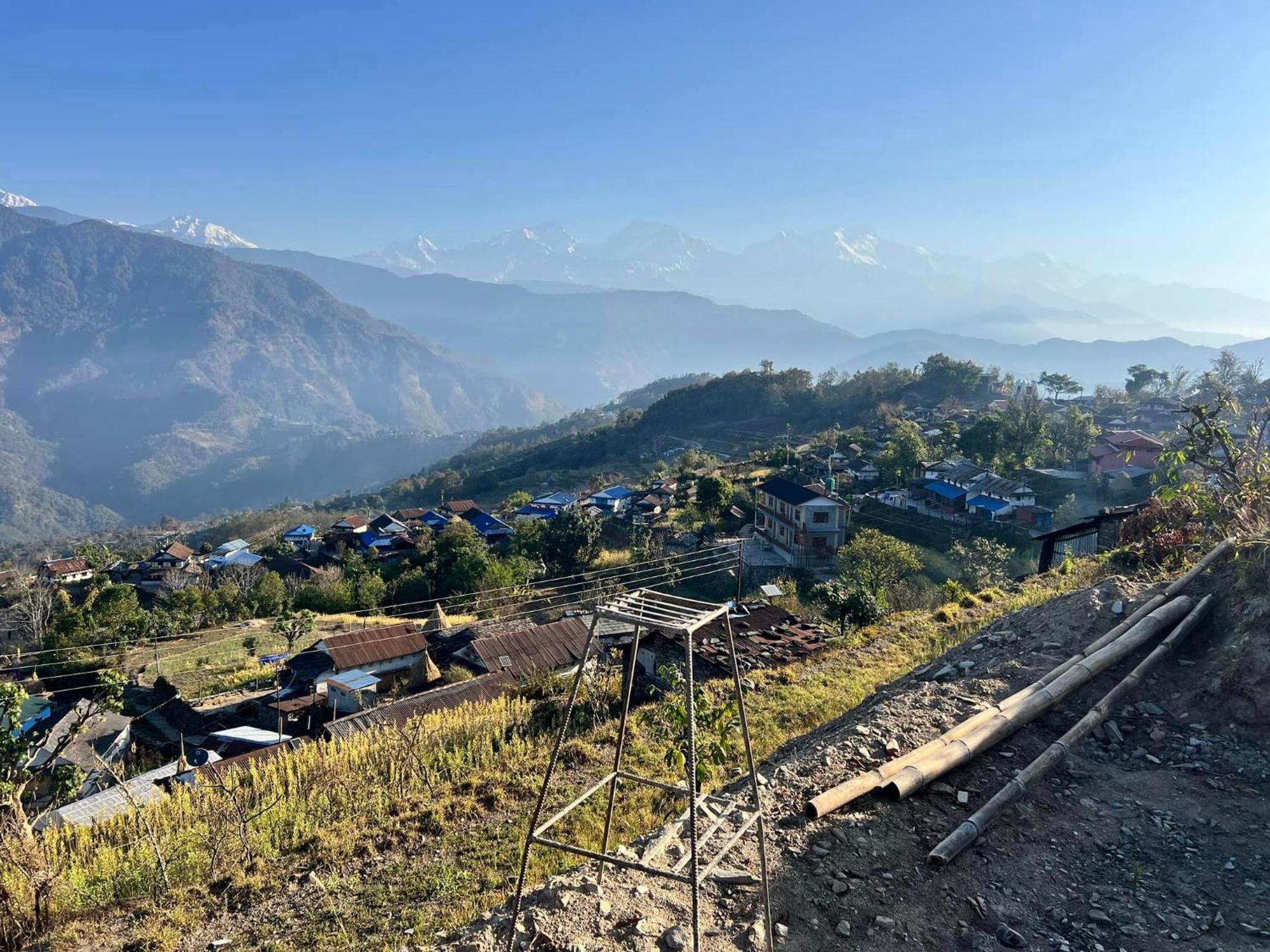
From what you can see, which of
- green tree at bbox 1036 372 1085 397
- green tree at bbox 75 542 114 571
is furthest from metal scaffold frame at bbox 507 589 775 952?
green tree at bbox 1036 372 1085 397

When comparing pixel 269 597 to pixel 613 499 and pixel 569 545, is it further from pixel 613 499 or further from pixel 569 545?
pixel 613 499

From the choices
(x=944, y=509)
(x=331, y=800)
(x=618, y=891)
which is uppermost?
(x=618, y=891)

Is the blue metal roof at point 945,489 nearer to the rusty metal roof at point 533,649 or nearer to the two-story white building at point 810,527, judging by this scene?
the two-story white building at point 810,527

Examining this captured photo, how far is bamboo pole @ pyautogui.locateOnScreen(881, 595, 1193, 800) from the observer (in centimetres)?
573

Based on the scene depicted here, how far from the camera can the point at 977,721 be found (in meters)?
6.48

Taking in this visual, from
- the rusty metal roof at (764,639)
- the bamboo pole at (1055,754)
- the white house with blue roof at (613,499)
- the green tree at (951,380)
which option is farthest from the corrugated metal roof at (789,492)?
the green tree at (951,380)

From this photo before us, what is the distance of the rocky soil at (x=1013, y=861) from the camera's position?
4492 millimetres

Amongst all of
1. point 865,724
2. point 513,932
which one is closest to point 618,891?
point 513,932

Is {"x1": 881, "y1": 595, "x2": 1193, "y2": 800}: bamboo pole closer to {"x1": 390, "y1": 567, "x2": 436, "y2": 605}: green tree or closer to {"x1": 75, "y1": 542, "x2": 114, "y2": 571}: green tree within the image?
{"x1": 390, "y1": 567, "x2": 436, "y2": 605}: green tree

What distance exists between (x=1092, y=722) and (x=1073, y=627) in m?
2.29

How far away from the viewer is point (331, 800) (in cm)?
745

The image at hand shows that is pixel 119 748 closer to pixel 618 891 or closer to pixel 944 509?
pixel 618 891

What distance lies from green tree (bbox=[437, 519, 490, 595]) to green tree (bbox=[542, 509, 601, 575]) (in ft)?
9.91

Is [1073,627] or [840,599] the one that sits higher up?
[1073,627]
